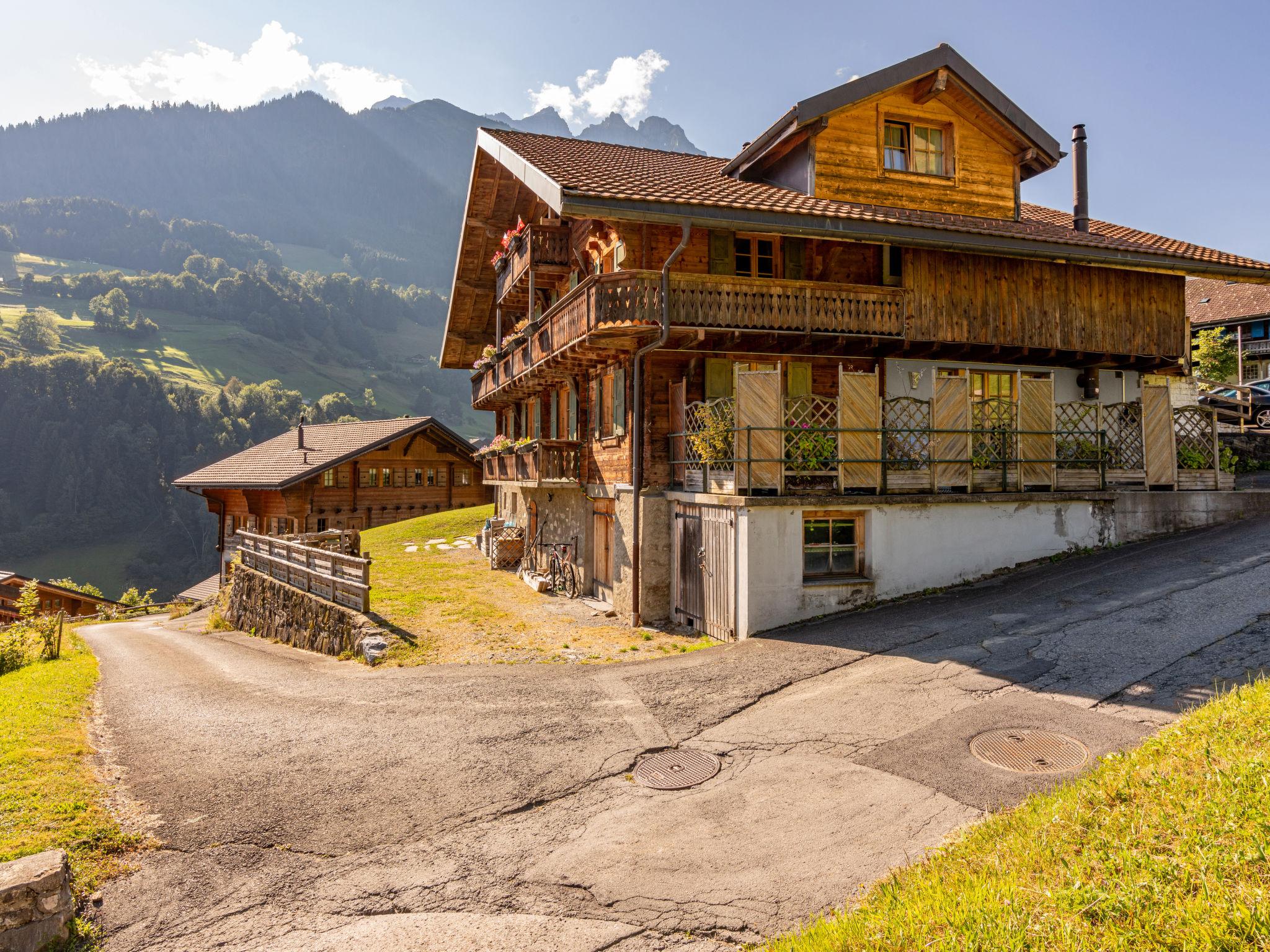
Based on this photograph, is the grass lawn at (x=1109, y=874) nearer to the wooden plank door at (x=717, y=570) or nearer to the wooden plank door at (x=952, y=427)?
the wooden plank door at (x=717, y=570)

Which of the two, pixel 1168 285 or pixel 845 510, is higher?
pixel 1168 285

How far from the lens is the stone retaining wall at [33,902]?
15.0ft

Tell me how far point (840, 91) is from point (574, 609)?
1316 centimetres

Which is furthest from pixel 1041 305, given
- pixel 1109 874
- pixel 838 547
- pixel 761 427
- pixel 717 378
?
pixel 1109 874

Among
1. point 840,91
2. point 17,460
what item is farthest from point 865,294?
point 17,460

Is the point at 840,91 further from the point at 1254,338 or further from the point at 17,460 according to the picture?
the point at 17,460

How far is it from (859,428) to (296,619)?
13.6 meters

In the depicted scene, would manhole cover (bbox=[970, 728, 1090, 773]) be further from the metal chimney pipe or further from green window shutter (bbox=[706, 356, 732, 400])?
the metal chimney pipe

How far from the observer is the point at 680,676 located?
10695 mm

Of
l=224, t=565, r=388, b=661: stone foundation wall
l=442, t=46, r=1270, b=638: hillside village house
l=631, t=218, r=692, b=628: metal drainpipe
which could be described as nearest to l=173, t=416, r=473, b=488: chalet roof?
l=224, t=565, r=388, b=661: stone foundation wall

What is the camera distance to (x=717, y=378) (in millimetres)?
16047

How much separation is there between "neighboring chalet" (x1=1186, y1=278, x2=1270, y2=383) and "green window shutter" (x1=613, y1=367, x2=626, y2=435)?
41.7 metres

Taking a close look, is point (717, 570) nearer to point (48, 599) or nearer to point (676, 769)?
point (676, 769)

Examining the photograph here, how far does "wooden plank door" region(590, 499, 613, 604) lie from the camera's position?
60.2ft
